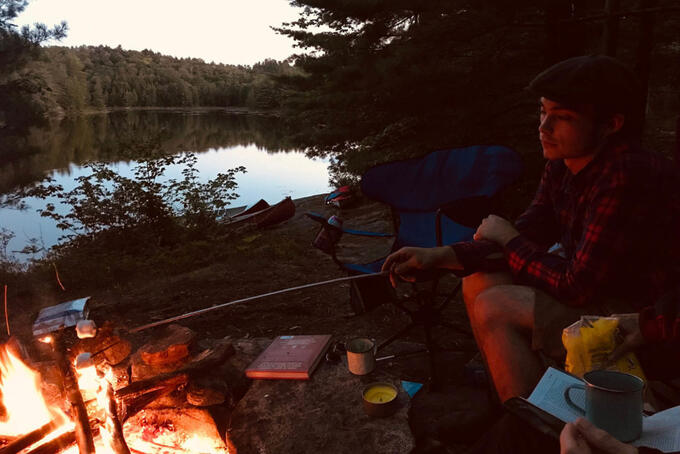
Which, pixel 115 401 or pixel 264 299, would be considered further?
pixel 264 299

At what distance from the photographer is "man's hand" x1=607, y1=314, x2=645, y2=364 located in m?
1.36

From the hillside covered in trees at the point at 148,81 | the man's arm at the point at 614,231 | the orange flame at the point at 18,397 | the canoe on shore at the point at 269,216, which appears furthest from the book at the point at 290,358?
the hillside covered in trees at the point at 148,81

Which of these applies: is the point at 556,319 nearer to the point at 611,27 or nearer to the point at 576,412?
the point at 576,412

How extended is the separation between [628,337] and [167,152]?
7.92 m

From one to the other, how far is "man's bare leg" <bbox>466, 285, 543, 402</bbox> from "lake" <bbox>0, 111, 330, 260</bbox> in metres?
6.94

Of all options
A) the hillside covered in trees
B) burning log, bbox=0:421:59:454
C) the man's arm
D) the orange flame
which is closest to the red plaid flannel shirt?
the man's arm

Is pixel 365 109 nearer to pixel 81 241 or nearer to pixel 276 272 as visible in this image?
pixel 276 272

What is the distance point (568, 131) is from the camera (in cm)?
162

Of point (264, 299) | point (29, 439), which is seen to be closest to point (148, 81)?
point (264, 299)

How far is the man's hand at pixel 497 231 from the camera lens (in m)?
1.93

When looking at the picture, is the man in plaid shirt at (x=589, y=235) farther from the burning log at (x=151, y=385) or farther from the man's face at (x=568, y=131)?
the burning log at (x=151, y=385)

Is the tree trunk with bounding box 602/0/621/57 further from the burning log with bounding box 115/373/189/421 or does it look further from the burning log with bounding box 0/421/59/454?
the burning log with bounding box 0/421/59/454

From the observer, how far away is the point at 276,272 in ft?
16.5

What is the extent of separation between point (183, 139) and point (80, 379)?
119ft
